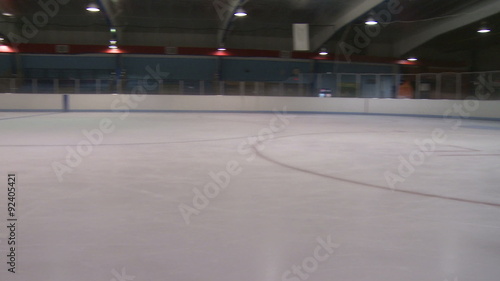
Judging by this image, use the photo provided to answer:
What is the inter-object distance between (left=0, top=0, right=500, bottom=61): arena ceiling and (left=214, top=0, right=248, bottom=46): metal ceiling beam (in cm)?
5

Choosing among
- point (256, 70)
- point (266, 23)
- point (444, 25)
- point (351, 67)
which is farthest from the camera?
point (351, 67)

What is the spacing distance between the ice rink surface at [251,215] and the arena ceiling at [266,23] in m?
16.8

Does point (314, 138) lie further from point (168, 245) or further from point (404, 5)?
point (404, 5)

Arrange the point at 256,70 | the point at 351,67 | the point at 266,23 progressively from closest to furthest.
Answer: the point at 266,23, the point at 256,70, the point at 351,67

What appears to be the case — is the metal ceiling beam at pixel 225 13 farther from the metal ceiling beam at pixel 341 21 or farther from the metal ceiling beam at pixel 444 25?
the metal ceiling beam at pixel 444 25

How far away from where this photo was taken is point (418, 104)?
1947cm

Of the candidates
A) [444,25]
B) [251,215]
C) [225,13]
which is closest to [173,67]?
[225,13]

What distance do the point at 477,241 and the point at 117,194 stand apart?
10.3ft

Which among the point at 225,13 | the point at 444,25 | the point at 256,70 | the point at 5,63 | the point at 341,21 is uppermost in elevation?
the point at 225,13

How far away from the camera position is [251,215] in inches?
151

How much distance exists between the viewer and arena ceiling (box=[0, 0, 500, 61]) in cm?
2411

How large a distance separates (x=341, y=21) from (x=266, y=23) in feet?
15.3

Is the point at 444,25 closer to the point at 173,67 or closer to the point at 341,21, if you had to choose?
the point at 341,21

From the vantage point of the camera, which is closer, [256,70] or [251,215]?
[251,215]
